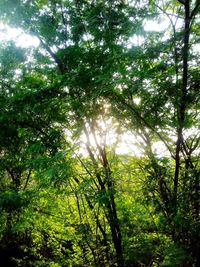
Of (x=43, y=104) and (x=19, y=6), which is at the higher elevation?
(x=19, y=6)

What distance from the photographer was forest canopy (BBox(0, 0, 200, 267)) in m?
5.05

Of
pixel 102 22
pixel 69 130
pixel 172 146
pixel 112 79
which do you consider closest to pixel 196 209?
pixel 172 146

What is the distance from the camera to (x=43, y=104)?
18.3 feet

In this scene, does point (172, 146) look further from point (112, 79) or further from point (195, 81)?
point (112, 79)

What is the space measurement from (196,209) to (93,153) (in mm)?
3070

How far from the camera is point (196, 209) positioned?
17.3 feet

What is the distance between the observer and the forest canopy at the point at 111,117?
16.6ft

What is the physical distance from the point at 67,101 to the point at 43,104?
549 millimetres

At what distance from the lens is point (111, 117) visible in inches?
246

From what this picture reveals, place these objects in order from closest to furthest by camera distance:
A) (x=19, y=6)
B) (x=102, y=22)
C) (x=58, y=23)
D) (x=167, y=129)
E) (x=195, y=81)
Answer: (x=195, y=81), (x=102, y=22), (x=167, y=129), (x=19, y=6), (x=58, y=23)

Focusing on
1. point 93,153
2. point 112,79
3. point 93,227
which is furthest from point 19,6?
point 93,227

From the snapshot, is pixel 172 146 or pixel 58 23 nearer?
pixel 172 146

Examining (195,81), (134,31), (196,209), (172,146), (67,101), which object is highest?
(134,31)

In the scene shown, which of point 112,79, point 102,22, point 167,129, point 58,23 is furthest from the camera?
point 58,23
